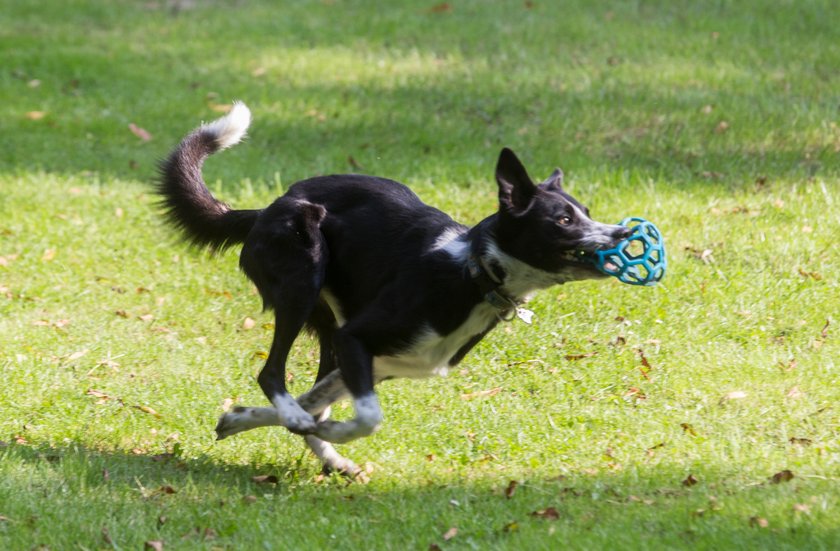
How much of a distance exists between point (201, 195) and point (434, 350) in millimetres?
1619

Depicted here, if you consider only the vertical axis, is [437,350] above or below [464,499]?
above

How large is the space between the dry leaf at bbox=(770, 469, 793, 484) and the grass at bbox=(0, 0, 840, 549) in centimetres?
4

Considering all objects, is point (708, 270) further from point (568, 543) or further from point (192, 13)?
point (192, 13)

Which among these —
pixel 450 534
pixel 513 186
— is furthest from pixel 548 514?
pixel 513 186

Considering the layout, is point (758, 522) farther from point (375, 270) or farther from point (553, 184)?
point (375, 270)

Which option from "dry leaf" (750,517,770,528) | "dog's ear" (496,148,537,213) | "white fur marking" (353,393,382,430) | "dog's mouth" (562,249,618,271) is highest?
"dog's ear" (496,148,537,213)

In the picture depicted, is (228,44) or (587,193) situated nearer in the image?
(587,193)

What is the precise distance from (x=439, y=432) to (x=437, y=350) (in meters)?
0.86

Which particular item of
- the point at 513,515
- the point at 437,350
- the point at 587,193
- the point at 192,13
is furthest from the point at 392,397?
the point at 192,13

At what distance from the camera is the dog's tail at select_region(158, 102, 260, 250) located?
5852 mm

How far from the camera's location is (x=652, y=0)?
14.4m

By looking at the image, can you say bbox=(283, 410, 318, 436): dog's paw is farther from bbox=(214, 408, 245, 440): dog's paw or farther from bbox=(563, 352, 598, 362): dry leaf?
bbox=(563, 352, 598, 362): dry leaf

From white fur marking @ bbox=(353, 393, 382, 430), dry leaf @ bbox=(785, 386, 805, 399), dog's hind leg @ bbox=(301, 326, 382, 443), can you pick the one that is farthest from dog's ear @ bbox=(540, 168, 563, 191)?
dry leaf @ bbox=(785, 386, 805, 399)

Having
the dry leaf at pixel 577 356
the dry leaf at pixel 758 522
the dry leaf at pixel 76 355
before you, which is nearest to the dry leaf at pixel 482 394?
the dry leaf at pixel 577 356
